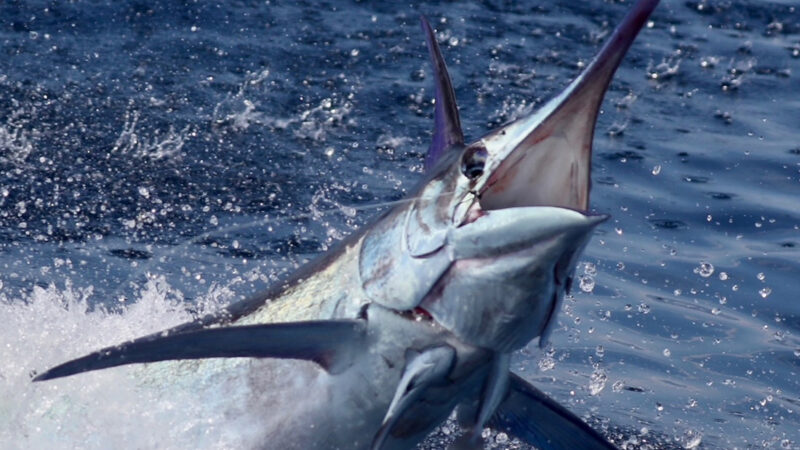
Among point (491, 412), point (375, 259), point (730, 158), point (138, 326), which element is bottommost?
point (730, 158)

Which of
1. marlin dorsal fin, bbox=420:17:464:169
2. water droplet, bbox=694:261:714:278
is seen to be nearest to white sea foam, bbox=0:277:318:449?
marlin dorsal fin, bbox=420:17:464:169

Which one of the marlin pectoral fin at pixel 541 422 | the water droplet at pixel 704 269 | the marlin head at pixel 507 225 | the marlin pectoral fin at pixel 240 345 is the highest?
the marlin head at pixel 507 225

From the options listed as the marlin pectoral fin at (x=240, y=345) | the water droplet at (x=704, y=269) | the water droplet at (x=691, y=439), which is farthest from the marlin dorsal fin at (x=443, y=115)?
the water droplet at (x=704, y=269)

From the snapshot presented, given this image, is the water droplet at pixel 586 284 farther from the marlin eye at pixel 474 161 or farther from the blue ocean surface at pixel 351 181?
the marlin eye at pixel 474 161

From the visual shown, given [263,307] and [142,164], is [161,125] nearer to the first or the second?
[142,164]

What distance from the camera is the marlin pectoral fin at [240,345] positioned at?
9.84 feet

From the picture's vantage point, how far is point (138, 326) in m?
4.28

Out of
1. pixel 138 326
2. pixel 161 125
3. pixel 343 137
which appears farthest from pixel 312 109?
pixel 138 326

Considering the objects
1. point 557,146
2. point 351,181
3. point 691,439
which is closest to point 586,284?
point 691,439

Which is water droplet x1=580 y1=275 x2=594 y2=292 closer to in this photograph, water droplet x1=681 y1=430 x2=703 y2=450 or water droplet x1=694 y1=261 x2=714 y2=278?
water droplet x1=694 y1=261 x2=714 y2=278

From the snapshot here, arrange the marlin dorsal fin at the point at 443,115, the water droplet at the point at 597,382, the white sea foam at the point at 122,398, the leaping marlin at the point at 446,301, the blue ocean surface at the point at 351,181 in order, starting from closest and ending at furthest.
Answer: the leaping marlin at the point at 446,301 < the marlin dorsal fin at the point at 443,115 < the white sea foam at the point at 122,398 < the blue ocean surface at the point at 351,181 < the water droplet at the point at 597,382

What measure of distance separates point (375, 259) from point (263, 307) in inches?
19.4

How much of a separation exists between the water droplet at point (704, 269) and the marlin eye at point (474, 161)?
4.32m

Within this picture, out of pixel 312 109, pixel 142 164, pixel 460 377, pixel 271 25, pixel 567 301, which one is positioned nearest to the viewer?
pixel 460 377
